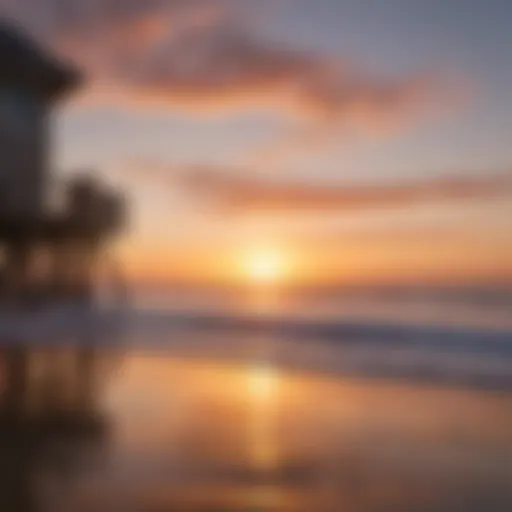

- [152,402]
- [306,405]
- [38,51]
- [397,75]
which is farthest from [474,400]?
[38,51]

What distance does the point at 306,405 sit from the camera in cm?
157

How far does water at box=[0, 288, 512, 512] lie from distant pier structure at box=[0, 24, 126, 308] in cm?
35

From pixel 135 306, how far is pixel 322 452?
62.7 inches

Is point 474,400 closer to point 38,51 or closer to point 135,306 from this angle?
point 135,306

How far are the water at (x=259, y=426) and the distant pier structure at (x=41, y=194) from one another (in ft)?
1.15

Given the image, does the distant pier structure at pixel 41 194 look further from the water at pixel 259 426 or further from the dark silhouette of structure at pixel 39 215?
the water at pixel 259 426

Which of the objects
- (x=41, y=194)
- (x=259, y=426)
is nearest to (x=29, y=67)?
(x=41, y=194)

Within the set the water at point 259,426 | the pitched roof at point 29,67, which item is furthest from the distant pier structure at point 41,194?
the water at point 259,426

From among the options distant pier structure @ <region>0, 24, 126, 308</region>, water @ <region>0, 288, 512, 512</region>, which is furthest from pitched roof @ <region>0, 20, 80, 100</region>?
water @ <region>0, 288, 512, 512</region>

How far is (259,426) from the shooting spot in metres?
1.37

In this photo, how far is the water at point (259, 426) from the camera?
99 cm

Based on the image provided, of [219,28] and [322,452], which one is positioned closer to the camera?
[322,452]

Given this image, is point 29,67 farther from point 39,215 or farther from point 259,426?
point 259,426

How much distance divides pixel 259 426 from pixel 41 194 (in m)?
1.55
